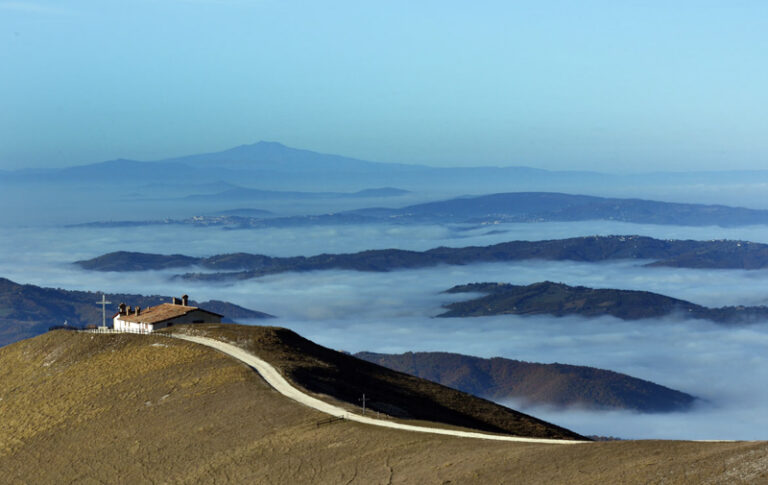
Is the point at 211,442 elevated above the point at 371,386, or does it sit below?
above

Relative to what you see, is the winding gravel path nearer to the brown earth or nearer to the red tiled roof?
the brown earth

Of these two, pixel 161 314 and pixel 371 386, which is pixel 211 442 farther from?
pixel 161 314

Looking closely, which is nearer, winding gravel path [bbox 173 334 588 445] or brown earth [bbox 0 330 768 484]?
brown earth [bbox 0 330 768 484]

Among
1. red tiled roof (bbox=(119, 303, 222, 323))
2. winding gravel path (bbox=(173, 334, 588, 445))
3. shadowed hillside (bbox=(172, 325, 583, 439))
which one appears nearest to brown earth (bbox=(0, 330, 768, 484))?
winding gravel path (bbox=(173, 334, 588, 445))

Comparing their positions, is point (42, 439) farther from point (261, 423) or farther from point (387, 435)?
point (387, 435)

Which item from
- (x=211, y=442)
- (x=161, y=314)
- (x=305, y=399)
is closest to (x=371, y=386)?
(x=305, y=399)
